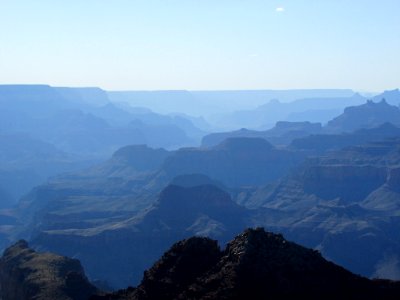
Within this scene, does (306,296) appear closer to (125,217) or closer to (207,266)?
(207,266)

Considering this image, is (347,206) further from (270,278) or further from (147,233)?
(270,278)

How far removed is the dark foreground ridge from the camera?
3216cm

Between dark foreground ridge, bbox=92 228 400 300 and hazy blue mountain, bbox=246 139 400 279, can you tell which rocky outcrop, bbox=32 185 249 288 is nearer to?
hazy blue mountain, bbox=246 139 400 279

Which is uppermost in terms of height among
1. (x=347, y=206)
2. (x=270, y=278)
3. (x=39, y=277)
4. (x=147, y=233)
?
(x=270, y=278)

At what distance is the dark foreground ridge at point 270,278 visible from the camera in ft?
105

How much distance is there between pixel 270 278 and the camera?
3250cm

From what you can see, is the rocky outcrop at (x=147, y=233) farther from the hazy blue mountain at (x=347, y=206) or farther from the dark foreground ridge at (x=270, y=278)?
the dark foreground ridge at (x=270, y=278)

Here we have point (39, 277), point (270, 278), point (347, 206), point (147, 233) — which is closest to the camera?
point (270, 278)

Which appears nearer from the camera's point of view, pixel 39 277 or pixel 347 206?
pixel 39 277

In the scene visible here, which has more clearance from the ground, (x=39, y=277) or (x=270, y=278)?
(x=270, y=278)

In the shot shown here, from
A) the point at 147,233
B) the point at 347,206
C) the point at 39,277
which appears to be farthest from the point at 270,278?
the point at 347,206

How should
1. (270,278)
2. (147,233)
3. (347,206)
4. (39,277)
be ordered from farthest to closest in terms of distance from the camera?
(347,206) → (147,233) → (39,277) → (270,278)

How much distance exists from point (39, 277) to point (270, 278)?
35122mm

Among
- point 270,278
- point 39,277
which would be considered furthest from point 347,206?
point 270,278
